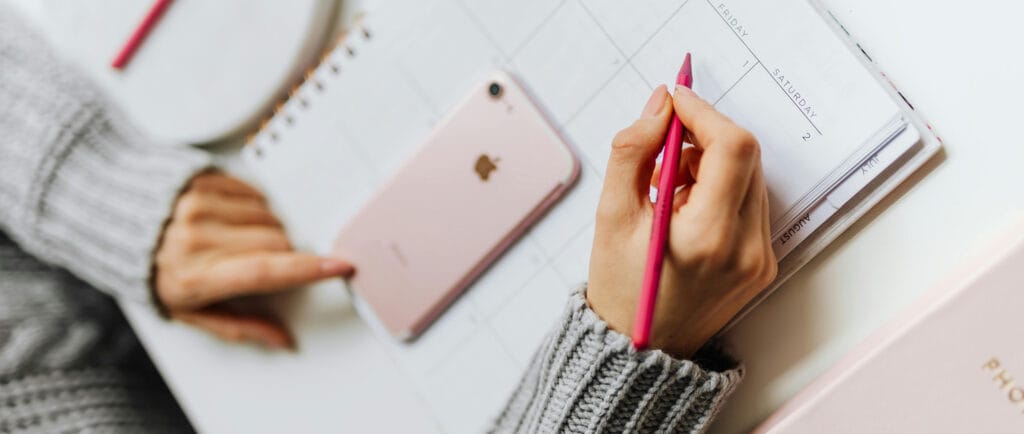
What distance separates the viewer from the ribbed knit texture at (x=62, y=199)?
1.59 ft

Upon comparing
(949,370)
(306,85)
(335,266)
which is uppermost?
(306,85)

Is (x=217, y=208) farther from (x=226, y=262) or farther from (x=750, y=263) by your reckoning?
(x=750, y=263)

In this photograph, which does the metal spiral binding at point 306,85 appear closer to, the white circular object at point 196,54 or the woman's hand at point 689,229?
the white circular object at point 196,54

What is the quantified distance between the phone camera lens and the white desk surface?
7.7 inches

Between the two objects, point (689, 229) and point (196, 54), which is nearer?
point (689, 229)

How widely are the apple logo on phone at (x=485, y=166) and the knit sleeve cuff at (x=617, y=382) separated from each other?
0.10 m

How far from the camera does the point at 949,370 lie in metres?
0.31

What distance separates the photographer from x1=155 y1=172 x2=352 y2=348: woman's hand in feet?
1.54

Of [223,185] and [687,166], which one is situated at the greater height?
[223,185]

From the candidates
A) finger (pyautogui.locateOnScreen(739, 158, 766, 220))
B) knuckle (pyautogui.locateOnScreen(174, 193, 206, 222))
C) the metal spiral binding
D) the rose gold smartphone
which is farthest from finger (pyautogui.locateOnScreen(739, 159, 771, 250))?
knuckle (pyautogui.locateOnScreen(174, 193, 206, 222))

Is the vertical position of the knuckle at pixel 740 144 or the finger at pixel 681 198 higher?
the knuckle at pixel 740 144

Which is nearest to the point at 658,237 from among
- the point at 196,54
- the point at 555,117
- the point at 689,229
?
the point at 689,229

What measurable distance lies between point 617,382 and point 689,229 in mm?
95

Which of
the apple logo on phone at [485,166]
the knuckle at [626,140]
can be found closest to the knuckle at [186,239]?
the apple logo on phone at [485,166]
